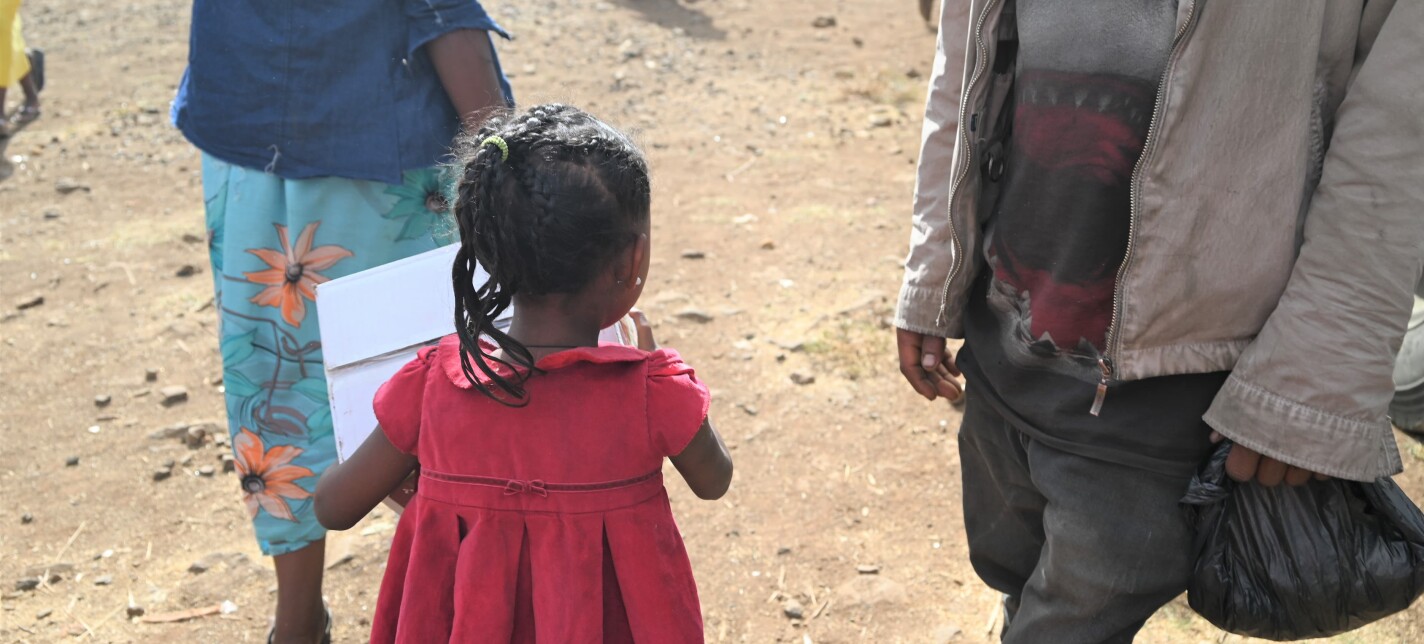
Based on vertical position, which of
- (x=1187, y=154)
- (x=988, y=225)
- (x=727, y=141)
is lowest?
(x=727, y=141)

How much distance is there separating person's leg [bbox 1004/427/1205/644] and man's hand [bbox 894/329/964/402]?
306 mm

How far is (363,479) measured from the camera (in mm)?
1725

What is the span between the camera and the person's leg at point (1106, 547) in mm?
1748

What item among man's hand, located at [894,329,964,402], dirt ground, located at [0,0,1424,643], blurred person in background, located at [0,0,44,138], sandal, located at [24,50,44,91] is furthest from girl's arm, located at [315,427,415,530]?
sandal, located at [24,50,44,91]

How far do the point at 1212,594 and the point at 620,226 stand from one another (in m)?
0.99

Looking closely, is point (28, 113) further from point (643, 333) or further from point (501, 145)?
point (501, 145)

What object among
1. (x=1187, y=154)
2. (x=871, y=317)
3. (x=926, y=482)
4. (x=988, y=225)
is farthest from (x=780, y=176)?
(x=1187, y=154)

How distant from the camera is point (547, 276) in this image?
62.8 inches

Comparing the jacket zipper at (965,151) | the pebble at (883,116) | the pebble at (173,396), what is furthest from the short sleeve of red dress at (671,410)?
the pebble at (883,116)

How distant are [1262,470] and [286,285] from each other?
1818mm

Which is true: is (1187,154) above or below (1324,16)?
below

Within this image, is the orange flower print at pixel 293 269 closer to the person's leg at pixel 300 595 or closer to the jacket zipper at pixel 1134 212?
the person's leg at pixel 300 595

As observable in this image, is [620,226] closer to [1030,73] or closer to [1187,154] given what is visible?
[1030,73]

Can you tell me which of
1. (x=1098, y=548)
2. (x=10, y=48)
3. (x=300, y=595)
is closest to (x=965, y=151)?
(x=1098, y=548)
